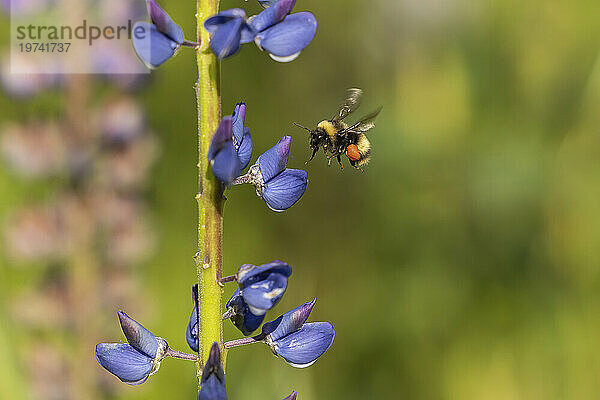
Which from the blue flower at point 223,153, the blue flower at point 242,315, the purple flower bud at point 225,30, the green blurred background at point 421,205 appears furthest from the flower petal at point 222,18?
the green blurred background at point 421,205

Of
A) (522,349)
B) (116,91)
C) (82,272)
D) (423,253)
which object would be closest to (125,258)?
(82,272)

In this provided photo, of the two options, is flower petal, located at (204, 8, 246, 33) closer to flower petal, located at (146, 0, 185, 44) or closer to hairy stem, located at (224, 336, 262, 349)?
flower petal, located at (146, 0, 185, 44)

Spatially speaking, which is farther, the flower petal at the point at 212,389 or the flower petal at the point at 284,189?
the flower petal at the point at 284,189

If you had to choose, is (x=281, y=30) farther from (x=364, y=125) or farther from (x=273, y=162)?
(x=364, y=125)

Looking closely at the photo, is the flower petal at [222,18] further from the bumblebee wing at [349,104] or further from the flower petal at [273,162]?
the bumblebee wing at [349,104]

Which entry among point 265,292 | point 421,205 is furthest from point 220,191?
point 421,205
